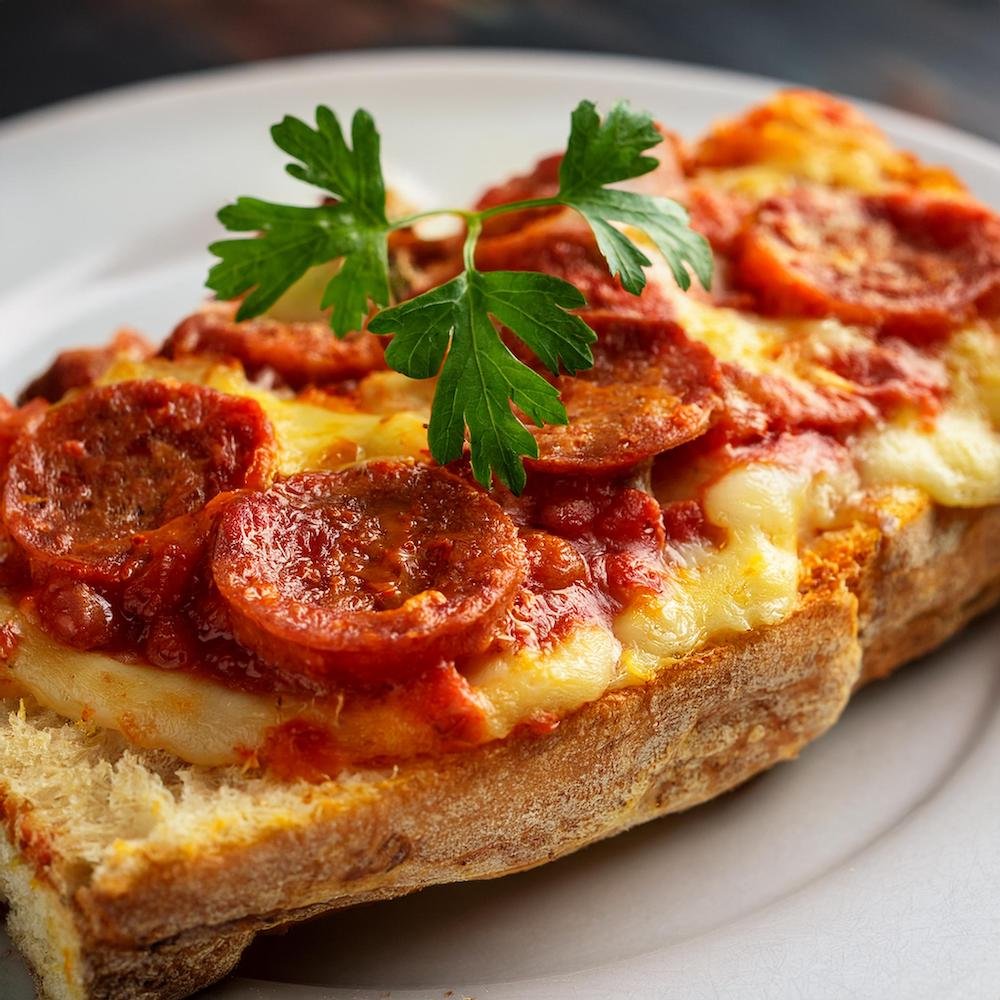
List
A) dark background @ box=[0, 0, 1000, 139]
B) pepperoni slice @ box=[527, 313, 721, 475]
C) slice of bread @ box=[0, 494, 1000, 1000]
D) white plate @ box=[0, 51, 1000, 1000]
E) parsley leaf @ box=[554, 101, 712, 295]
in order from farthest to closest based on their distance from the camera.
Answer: dark background @ box=[0, 0, 1000, 139], parsley leaf @ box=[554, 101, 712, 295], pepperoni slice @ box=[527, 313, 721, 475], white plate @ box=[0, 51, 1000, 1000], slice of bread @ box=[0, 494, 1000, 1000]

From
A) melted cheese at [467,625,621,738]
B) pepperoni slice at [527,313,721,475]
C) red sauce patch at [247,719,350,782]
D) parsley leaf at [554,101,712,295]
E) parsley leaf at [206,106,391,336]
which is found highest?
parsley leaf at [554,101,712,295]

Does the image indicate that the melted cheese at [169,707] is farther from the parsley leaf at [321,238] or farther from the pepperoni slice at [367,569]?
the parsley leaf at [321,238]

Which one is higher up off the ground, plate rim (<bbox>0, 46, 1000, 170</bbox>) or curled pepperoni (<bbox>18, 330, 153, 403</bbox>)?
plate rim (<bbox>0, 46, 1000, 170</bbox>)

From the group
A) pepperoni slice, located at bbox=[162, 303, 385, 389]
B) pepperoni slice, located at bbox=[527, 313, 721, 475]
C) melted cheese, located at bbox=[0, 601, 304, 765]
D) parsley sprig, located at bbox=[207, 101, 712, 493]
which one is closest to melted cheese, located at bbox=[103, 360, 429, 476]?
pepperoni slice, located at bbox=[162, 303, 385, 389]

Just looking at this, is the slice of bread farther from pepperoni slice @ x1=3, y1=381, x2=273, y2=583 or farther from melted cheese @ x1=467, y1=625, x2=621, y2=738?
pepperoni slice @ x1=3, y1=381, x2=273, y2=583

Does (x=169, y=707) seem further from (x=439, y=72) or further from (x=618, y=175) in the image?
(x=439, y=72)

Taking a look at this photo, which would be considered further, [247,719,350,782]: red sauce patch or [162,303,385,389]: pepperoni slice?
[162,303,385,389]: pepperoni slice
